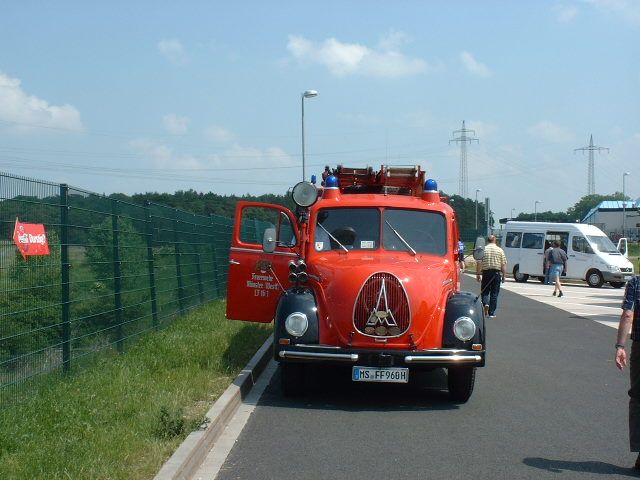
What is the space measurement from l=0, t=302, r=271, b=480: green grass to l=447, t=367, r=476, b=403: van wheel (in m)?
2.38

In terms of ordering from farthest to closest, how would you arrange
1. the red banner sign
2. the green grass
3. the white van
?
the white van
the red banner sign
the green grass

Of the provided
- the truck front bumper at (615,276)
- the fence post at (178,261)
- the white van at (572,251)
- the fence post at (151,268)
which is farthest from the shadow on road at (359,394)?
the truck front bumper at (615,276)

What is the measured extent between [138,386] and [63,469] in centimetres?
307

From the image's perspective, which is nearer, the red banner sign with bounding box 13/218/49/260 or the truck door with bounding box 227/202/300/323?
the red banner sign with bounding box 13/218/49/260

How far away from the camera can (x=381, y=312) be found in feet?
29.6

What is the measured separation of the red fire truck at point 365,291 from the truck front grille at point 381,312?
0.01 m

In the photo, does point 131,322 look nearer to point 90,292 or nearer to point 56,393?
point 90,292

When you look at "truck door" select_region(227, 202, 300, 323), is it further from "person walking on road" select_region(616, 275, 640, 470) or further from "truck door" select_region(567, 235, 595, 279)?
"truck door" select_region(567, 235, 595, 279)

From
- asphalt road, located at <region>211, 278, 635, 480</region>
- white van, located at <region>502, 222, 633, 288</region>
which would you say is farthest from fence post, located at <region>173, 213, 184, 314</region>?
white van, located at <region>502, 222, 633, 288</region>

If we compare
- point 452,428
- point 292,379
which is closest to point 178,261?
point 292,379

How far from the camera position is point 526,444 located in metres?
7.48

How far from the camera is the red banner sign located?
7.73 meters

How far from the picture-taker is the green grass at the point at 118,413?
19.2 ft

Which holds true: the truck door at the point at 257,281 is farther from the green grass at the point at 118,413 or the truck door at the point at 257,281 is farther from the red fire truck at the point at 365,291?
the green grass at the point at 118,413
